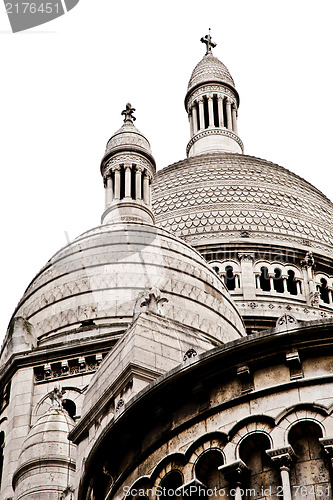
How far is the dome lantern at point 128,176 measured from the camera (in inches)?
1232

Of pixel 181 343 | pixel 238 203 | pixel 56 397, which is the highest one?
pixel 238 203

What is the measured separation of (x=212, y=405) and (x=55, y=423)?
230 inches

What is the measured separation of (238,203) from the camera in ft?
143

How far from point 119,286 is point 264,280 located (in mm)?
13596

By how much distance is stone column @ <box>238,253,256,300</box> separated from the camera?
126 feet

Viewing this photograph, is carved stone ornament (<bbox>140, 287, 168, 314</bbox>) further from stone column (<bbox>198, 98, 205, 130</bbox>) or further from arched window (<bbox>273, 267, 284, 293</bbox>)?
stone column (<bbox>198, 98, 205, 130</bbox>)

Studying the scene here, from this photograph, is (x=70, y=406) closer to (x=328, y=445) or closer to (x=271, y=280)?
(x=328, y=445)

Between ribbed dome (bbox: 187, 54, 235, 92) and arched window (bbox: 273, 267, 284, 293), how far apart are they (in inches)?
599

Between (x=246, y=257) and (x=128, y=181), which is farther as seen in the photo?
(x=246, y=257)

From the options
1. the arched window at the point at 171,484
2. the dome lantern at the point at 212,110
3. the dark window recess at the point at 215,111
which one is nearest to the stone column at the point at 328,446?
the arched window at the point at 171,484

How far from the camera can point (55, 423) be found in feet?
67.2

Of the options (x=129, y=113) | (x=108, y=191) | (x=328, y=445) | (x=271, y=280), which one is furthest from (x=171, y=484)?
(x=271, y=280)

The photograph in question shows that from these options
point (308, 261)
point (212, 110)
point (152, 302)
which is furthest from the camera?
point (212, 110)

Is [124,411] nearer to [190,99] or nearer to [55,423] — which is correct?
[55,423]
